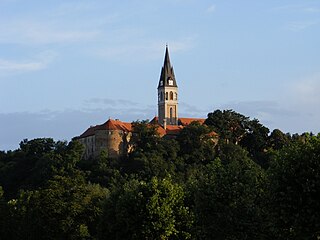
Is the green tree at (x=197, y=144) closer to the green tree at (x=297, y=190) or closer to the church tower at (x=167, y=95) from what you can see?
the church tower at (x=167, y=95)

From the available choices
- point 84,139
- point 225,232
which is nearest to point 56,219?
point 225,232

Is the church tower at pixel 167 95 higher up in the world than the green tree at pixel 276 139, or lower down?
higher up

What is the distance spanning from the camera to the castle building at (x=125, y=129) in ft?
406

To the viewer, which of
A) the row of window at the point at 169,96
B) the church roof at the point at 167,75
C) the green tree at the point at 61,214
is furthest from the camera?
the church roof at the point at 167,75

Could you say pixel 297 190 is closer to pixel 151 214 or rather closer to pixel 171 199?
pixel 151 214

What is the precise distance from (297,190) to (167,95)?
364 feet

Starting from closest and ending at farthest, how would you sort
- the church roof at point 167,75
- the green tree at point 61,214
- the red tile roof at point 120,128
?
the green tree at point 61,214 → the red tile roof at point 120,128 → the church roof at point 167,75

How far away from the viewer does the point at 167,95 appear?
5640 inches

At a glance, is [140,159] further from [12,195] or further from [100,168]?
[12,195]

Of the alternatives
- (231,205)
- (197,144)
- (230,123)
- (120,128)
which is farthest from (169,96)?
(231,205)

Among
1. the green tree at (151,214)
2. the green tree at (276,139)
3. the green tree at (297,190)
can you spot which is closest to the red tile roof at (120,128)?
the green tree at (276,139)

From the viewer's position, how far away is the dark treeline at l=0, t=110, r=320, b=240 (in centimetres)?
3303

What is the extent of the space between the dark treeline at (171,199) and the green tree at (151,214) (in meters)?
0.07

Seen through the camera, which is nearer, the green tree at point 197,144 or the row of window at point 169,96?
the green tree at point 197,144
